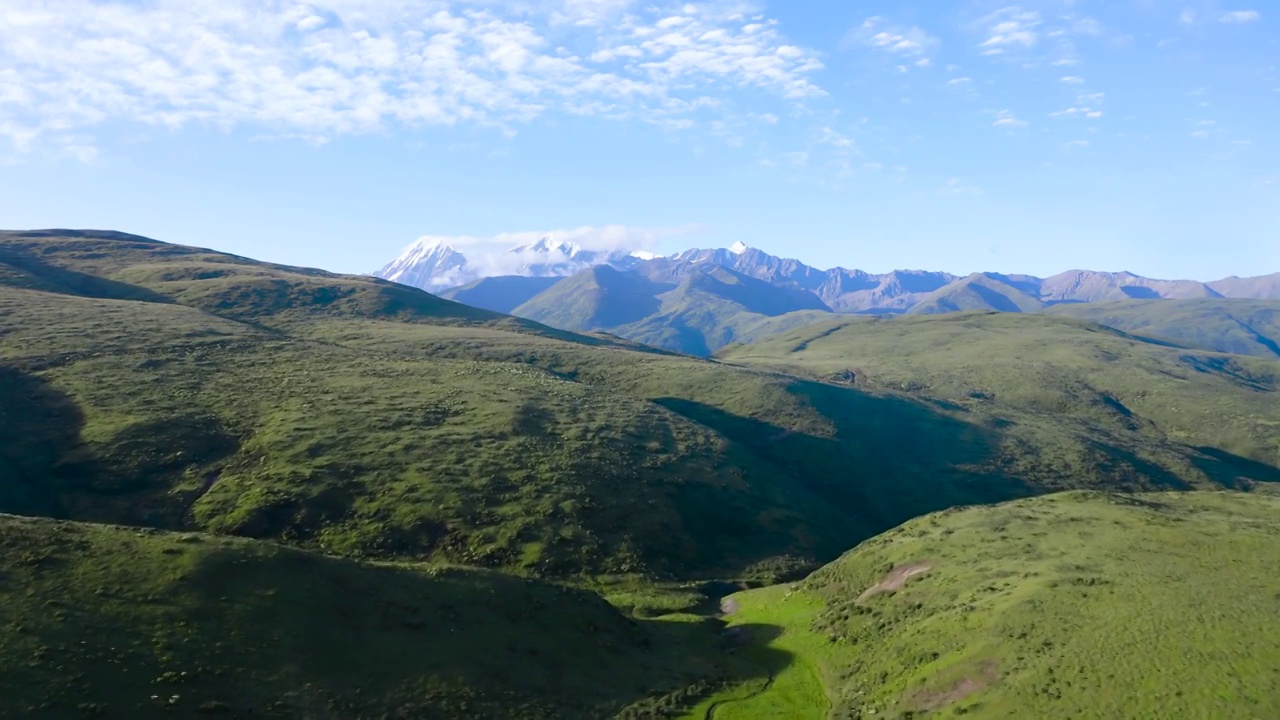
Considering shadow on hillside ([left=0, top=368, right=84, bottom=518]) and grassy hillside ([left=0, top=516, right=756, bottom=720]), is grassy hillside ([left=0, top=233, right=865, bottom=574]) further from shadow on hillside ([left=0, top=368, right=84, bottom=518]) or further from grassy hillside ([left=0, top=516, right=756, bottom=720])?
grassy hillside ([left=0, top=516, right=756, bottom=720])

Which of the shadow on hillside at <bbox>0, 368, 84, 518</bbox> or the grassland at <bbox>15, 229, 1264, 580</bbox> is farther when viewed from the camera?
the grassland at <bbox>15, 229, 1264, 580</bbox>

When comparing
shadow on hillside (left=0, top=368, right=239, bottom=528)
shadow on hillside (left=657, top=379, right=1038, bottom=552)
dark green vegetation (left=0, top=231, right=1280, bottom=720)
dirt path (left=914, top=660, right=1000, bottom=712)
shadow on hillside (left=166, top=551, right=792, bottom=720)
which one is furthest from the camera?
shadow on hillside (left=657, top=379, right=1038, bottom=552)

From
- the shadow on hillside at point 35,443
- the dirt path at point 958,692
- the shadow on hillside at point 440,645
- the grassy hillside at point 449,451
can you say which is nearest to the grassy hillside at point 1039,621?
the dirt path at point 958,692

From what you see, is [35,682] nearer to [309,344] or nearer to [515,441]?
[515,441]

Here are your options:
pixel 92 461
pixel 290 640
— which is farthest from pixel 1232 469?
pixel 92 461

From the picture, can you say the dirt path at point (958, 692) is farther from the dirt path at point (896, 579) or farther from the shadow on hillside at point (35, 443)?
the shadow on hillside at point (35, 443)

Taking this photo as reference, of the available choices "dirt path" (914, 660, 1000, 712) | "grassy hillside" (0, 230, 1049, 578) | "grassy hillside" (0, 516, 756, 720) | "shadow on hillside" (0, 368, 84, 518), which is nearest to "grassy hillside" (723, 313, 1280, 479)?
"grassy hillside" (0, 230, 1049, 578)

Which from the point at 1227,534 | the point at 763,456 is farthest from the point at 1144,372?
the point at 1227,534
